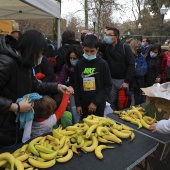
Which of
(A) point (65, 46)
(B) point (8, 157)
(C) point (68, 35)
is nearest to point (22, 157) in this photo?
(B) point (8, 157)

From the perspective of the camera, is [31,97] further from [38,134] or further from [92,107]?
[92,107]

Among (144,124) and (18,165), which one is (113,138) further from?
(18,165)

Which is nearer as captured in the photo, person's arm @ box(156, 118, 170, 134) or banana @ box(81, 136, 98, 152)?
banana @ box(81, 136, 98, 152)

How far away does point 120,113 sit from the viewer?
2527mm

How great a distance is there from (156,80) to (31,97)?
3.38 m

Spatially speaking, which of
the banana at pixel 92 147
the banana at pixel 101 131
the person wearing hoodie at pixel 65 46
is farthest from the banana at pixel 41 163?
the person wearing hoodie at pixel 65 46

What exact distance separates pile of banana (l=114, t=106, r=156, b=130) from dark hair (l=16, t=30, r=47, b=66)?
4.10ft

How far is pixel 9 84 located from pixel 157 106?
1552 mm

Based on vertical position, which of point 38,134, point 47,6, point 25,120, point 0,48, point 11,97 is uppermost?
point 47,6

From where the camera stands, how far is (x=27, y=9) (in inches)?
212

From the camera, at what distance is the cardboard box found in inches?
87.6

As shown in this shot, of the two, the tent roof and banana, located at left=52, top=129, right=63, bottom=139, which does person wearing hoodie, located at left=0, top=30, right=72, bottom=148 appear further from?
the tent roof

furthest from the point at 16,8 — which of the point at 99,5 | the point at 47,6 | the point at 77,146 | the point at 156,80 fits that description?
the point at 99,5

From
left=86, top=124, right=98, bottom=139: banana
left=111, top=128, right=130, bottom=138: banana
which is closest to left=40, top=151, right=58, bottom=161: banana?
left=86, top=124, right=98, bottom=139: banana
